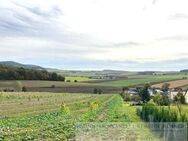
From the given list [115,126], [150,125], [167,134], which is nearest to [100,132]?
[115,126]

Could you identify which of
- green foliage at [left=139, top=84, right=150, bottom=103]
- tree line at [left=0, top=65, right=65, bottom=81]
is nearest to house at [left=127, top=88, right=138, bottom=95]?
green foliage at [left=139, top=84, right=150, bottom=103]

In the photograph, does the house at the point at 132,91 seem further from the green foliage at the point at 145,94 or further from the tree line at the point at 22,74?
the tree line at the point at 22,74

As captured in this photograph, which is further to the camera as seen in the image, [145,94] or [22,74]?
[22,74]

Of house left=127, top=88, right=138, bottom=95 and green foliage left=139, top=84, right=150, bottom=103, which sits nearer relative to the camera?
green foliage left=139, top=84, right=150, bottom=103

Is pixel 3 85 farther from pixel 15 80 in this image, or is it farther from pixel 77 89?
pixel 77 89

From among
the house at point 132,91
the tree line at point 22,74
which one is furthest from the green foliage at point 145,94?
the tree line at point 22,74

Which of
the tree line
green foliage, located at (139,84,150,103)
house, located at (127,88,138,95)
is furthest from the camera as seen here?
house, located at (127,88,138,95)

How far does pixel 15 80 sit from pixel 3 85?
9412 millimetres

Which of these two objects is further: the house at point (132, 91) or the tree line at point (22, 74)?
the house at point (132, 91)

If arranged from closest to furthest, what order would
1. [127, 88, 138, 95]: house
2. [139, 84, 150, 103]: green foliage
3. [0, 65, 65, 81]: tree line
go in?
[139, 84, 150, 103]: green foliage → [0, 65, 65, 81]: tree line → [127, 88, 138, 95]: house

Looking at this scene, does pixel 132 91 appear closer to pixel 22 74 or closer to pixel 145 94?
pixel 145 94

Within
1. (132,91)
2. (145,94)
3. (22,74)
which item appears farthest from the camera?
(132,91)

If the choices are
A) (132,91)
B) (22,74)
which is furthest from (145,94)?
(22,74)

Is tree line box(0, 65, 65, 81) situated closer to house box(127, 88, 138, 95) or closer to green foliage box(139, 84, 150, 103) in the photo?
house box(127, 88, 138, 95)
